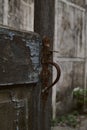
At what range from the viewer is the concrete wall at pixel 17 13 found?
310 cm

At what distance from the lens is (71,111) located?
582 cm

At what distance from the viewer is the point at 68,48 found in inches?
225

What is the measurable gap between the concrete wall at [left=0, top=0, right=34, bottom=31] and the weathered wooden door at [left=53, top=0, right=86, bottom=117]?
1.38 m

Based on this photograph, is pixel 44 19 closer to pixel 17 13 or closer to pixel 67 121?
pixel 17 13

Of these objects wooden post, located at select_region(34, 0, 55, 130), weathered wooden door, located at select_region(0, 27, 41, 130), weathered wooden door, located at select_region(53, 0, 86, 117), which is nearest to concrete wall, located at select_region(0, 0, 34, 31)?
weathered wooden door, located at select_region(53, 0, 86, 117)

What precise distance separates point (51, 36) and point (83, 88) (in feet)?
16.4

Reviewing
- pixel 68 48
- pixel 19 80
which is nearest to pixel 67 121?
pixel 68 48

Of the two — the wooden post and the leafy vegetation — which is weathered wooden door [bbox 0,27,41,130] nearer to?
the wooden post

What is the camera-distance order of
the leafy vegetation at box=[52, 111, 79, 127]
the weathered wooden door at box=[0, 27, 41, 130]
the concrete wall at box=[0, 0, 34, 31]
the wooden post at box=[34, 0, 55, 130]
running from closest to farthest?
the weathered wooden door at box=[0, 27, 41, 130] < the wooden post at box=[34, 0, 55, 130] < the concrete wall at box=[0, 0, 34, 31] < the leafy vegetation at box=[52, 111, 79, 127]

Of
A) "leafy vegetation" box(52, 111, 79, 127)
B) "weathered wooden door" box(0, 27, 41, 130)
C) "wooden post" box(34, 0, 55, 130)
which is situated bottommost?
"leafy vegetation" box(52, 111, 79, 127)

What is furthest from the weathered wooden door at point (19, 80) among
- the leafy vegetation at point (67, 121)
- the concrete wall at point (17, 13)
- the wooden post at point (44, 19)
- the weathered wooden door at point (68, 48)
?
the weathered wooden door at point (68, 48)

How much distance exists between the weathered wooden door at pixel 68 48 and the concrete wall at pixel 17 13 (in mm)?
1385

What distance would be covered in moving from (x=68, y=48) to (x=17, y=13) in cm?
228

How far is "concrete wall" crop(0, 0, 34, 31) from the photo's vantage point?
3096mm
